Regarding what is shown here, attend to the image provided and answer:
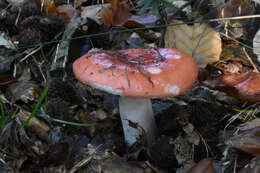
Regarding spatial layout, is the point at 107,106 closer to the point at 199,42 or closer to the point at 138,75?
the point at 138,75

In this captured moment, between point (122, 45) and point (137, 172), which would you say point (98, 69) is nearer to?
point (137, 172)

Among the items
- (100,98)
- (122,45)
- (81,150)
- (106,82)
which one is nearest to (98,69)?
(106,82)

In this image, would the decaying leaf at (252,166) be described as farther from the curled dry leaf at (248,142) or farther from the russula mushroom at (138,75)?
the russula mushroom at (138,75)

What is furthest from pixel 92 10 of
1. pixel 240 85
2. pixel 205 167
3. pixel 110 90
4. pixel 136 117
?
pixel 205 167

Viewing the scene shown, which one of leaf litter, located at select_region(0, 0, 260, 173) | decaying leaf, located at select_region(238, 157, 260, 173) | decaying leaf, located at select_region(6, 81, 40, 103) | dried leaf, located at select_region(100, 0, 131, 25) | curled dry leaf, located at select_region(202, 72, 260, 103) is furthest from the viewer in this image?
dried leaf, located at select_region(100, 0, 131, 25)

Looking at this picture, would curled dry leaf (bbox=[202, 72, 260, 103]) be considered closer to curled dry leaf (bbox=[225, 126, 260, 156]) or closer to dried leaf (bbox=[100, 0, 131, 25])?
curled dry leaf (bbox=[225, 126, 260, 156])

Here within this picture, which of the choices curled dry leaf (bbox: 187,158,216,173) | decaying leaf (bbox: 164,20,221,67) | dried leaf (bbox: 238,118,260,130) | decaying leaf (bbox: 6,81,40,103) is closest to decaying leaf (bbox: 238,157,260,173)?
curled dry leaf (bbox: 187,158,216,173)

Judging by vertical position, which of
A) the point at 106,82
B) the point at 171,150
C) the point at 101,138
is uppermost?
the point at 106,82
